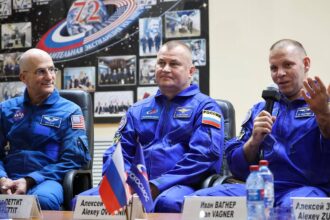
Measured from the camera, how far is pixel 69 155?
10.8 feet

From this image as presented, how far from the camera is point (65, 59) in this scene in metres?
4.76

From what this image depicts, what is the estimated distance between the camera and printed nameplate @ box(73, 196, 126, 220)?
2.04 metres

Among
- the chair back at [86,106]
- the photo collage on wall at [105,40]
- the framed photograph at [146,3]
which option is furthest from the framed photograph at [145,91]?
the chair back at [86,106]

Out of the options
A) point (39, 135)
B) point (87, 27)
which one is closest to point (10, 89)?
point (87, 27)

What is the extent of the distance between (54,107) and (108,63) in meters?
1.26

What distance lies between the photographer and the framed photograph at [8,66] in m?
4.84

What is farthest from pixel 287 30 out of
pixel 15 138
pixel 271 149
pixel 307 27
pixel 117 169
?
pixel 117 169

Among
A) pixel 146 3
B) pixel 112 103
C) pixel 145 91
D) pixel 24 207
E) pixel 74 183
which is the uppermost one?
pixel 146 3

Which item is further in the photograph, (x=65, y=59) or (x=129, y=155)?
(x=65, y=59)

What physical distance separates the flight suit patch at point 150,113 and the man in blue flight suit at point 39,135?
411 mm

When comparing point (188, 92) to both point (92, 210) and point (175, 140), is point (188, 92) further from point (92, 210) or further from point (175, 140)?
point (92, 210)

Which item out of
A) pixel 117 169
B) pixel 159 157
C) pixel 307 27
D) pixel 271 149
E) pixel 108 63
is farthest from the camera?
pixel 108 63

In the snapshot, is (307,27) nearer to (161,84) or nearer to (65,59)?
(161,84)

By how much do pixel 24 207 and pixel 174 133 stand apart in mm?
1163
